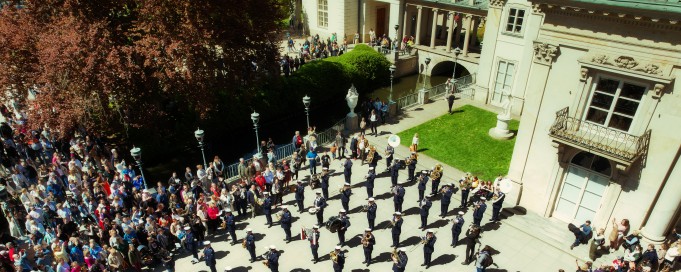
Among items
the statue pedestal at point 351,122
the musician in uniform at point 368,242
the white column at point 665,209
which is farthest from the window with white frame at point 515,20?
the musician in uniform at point 368,242

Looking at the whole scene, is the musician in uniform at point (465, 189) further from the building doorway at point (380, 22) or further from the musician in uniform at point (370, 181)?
the building doorway at point (380, 22)

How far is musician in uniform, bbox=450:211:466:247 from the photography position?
47.5 feet

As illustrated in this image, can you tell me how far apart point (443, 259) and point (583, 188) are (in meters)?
5.71

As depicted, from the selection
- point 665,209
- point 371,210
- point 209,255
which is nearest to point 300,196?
point 371,210

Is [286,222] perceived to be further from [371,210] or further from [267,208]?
[371,210]

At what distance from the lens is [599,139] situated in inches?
560

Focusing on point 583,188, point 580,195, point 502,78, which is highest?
point 502,78

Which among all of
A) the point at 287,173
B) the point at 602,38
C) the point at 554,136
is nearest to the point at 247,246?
the point at 287,173

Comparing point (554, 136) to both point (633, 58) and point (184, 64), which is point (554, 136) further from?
point (184, 64)

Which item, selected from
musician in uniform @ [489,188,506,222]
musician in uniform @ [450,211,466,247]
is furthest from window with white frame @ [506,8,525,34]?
musician in uniform @ [450,211,466,247]

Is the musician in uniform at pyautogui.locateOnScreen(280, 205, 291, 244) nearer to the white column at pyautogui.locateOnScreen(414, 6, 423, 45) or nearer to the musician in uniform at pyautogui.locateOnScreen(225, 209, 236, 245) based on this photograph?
the musician in uniform at pyautogui.locateOnScreen(225, 209, 236, 245)

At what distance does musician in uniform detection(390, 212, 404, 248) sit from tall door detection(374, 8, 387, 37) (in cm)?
3044

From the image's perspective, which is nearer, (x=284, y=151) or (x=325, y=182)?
(x=325, y=182)

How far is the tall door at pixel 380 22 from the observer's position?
4178 centimetres
